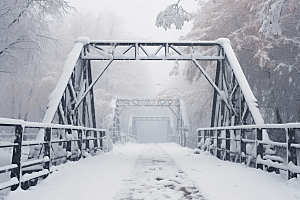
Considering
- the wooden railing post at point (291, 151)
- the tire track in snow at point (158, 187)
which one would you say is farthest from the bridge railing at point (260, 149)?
the tire track in snow at point (158, 187)

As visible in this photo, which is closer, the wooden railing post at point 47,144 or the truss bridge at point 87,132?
the truss bridge at point 87,132

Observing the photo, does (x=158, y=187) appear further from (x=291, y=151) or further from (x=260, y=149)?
(x=260, y=149)

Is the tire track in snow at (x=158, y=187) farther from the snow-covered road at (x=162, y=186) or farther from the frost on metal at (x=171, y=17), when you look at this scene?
the frost on metal at (x=171, y=17)

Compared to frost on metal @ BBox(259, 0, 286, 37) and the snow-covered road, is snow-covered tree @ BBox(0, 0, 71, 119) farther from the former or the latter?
frost on metal @ BBox(259, 0, 286, 37)

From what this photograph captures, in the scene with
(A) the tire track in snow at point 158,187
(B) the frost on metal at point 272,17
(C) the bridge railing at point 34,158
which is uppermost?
(B) the frost on metal at point 272,17

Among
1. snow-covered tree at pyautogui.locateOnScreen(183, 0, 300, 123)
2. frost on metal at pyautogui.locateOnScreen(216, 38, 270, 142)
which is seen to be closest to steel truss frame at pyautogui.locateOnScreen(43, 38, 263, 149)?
frost on metal at pyautogui.locateOnScreen(216, 38, 270, 142)

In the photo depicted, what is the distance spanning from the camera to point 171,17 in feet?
43.0

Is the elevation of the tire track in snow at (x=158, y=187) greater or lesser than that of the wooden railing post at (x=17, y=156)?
lesser

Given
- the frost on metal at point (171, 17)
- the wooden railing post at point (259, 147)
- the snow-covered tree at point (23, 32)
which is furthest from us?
the frost on metal at point (171, 17)

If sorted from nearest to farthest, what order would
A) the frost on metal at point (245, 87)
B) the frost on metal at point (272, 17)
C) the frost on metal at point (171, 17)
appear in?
the frost on metal at point (245, 87), the frost on metal at point (272, 17), the frost on metal at point (171, 17)

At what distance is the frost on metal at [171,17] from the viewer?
1305cm

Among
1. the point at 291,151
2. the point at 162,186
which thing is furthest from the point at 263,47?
the point at 162,186

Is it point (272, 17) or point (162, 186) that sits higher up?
point (272, 17)

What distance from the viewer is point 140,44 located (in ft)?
43.3
